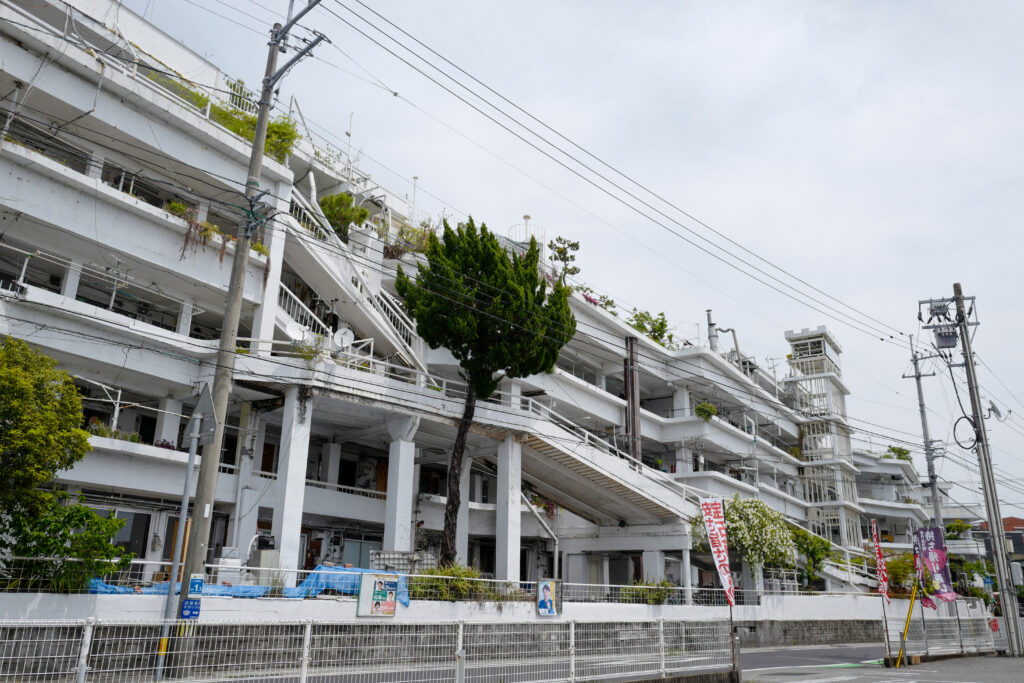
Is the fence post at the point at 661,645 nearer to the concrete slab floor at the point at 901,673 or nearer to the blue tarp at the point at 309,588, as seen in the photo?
the concrete slab floor at the point at 901,673

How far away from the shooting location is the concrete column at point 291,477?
A: 1980 centimetres

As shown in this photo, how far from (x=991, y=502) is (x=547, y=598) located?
17.1 meters

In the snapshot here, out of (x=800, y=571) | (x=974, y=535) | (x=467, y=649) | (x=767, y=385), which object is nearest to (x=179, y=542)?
(x=467, y=649)

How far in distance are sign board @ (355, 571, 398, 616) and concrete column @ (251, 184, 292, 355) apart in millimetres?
8810

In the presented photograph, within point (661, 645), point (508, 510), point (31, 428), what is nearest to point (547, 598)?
Result: point (508, 510)

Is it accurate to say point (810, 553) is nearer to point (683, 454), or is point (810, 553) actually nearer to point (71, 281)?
point (683, 454)

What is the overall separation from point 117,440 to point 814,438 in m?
48.3

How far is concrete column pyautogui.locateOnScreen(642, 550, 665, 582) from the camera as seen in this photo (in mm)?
29828

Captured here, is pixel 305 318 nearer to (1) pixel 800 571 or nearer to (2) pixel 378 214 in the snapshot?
(2) pixel 378 214

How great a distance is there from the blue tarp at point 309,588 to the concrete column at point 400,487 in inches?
141

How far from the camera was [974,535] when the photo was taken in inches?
2822

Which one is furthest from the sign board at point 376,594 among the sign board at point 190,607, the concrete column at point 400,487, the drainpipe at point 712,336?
the drainpipe at point 712,336

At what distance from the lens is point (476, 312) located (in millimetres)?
22953

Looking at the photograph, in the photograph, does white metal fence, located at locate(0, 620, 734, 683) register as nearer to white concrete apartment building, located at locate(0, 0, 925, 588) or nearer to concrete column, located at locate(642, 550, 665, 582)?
white concrete apartment building, located at locate(0, 0, 925, 588)
